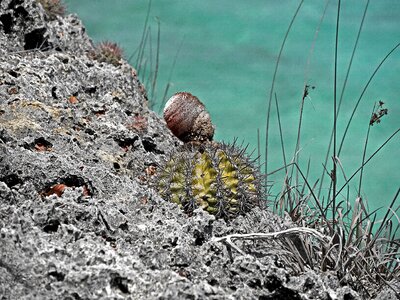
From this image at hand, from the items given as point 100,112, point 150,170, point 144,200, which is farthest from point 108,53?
point 144,200

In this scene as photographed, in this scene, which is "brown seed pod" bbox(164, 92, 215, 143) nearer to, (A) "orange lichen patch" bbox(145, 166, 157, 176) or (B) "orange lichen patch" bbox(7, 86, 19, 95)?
(A) "orange lichen patch" bbox(145, 166, 157, 176)

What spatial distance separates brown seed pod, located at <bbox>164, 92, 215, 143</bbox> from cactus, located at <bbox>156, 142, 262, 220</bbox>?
3.00ft

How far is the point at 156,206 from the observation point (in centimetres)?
431

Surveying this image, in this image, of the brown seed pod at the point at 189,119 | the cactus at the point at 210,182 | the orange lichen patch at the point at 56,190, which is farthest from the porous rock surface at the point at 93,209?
the brown seed pod at the point at 189,119

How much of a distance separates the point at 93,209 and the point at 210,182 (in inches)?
71.7

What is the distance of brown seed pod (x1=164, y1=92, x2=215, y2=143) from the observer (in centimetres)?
625

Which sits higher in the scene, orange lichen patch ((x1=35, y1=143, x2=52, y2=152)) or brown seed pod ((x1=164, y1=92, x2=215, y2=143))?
brown seed pod ((x1=164, y1=92, x2=215, y2=143))

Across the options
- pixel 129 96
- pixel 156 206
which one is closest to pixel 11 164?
pixel 156 206

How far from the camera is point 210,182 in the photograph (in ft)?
16.6

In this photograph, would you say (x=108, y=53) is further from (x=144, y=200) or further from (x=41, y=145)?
(x=144, y=200)

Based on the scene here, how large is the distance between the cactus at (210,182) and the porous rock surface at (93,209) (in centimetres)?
18

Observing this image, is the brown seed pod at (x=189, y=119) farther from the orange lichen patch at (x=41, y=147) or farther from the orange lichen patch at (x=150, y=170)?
the orange lichen patch at (x=41, y=147)

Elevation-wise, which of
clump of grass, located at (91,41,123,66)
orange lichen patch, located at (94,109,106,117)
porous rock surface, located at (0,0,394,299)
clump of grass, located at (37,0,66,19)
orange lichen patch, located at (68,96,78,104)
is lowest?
porous rock surface, located at (0,0,394,299)

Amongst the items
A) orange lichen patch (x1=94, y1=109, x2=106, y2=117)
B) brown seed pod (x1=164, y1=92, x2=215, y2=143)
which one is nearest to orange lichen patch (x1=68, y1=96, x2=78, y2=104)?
orange lichen patch (x1=94, y1=109, x2=106, y2=117)
